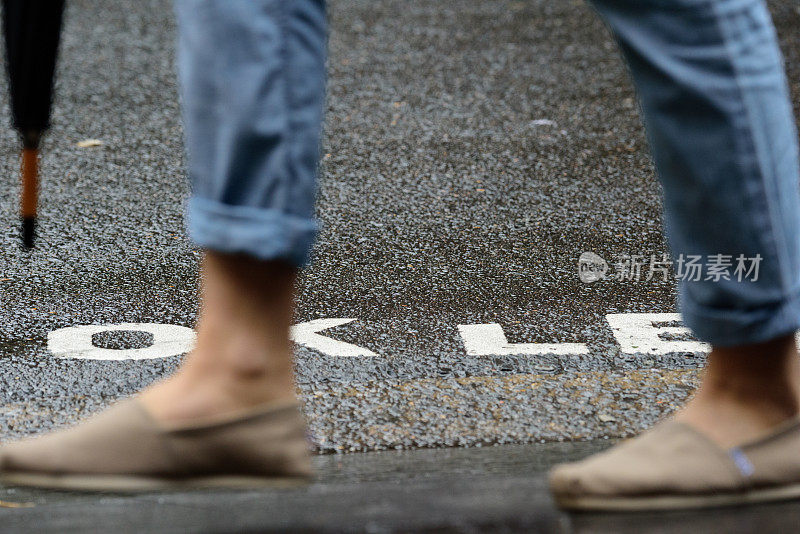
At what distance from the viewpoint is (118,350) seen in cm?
305

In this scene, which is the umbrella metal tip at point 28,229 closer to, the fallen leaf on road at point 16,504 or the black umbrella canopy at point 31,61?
the black umbrella canopy at point 31,61

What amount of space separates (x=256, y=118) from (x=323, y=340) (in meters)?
1.60

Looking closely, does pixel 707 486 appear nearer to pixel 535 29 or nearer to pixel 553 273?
pixel 553 273

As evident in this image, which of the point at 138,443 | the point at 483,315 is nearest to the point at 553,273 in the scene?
the point at 483,315

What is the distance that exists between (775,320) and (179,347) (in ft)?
5.85

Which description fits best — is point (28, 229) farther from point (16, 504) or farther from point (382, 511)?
point (382, 511)

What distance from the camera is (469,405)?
8.83 ft

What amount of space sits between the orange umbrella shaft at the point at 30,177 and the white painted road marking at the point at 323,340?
3.78 ft

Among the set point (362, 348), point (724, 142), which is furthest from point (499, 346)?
point (724, 142)

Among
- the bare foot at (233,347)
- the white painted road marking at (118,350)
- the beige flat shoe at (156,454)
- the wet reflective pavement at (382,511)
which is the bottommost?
the white painted road marking at (118,350)

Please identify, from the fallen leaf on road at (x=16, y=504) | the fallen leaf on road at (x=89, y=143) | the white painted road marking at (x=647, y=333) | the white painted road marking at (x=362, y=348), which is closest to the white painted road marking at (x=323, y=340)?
the white painted road marking at (x=362, y=348)

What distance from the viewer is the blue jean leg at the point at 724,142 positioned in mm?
1584

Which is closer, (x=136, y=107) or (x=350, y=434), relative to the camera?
(x=350, y=434)

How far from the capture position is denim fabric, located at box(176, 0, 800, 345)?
5.11 ft
